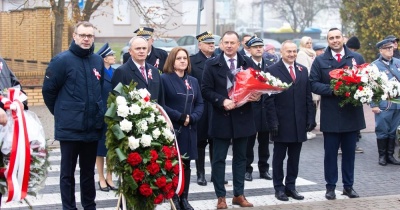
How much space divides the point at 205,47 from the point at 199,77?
0.45 meters

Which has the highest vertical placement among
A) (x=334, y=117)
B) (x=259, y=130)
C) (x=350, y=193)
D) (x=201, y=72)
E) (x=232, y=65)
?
(x=232, y=65)

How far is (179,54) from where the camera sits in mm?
8820

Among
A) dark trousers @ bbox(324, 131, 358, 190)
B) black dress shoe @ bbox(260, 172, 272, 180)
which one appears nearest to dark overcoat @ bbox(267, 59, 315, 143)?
dark trousers @ bbox(324, 131, 358, 190)

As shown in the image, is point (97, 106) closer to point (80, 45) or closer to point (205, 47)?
point (80, 45)

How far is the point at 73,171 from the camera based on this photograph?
313 inches

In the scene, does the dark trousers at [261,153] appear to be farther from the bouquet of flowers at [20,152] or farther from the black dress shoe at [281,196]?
the bouquet of flowers at [20,152]

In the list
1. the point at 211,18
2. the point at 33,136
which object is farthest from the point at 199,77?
the point at 211,18

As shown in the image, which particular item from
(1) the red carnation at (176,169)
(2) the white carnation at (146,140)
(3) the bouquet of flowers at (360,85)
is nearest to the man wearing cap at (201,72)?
(3) the bouquet of flowers at (360,85)

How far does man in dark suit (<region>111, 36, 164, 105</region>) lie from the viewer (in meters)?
8.26

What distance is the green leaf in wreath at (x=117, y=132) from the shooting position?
7.14 metres

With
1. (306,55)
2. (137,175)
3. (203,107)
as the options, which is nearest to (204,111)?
(203,107)

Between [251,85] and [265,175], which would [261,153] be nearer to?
[265,175]

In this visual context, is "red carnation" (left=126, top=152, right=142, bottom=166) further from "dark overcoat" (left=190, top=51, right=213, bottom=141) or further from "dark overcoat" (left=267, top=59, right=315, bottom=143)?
A: "dark overcoat" (left=190, top=51, right=213, bottom=141)

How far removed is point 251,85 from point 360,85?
1.58 metres
